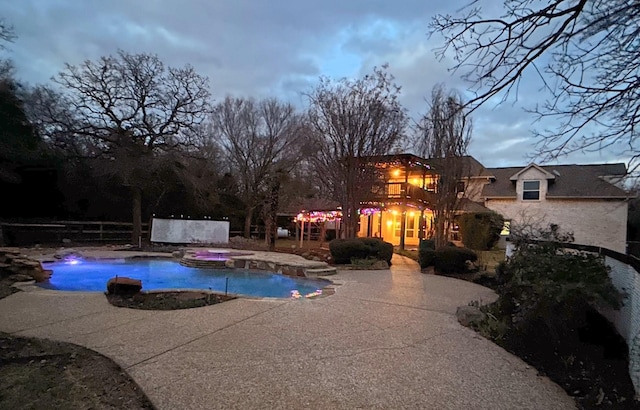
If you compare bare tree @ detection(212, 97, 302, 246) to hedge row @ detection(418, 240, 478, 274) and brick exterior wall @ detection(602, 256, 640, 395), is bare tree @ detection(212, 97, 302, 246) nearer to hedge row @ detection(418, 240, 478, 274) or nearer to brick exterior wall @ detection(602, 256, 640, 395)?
hedge row @ detection(418, 240, 478, 274)

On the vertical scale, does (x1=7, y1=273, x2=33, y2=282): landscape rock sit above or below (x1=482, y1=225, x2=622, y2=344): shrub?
below

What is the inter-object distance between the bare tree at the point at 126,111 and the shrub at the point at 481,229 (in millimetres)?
15218

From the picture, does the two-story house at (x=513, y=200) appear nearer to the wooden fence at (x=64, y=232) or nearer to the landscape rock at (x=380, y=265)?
the landscape rock at (x=380, y=265)

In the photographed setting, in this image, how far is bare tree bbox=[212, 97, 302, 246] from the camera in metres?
23.9

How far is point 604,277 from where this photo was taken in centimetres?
459

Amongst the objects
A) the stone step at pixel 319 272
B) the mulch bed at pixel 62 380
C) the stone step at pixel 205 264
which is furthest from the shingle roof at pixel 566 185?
the mulch bed at pixel 62 380

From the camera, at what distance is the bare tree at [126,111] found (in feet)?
54.9

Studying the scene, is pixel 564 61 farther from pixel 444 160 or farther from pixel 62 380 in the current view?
pixel 444 160

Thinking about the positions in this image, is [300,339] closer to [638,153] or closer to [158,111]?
[638,153]

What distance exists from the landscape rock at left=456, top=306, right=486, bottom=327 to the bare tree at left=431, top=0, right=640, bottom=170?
3558 mm

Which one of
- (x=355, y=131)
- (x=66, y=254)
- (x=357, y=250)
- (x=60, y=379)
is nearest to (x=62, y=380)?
(x=60, y=379)

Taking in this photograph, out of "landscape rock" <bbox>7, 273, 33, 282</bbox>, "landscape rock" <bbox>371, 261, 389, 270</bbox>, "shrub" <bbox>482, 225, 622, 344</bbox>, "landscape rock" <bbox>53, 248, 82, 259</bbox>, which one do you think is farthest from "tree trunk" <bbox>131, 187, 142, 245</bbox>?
"shrub" <bbox>482, 225, 622, 344</bbox>

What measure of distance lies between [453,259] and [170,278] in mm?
8805

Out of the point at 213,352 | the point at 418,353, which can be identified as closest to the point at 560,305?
the point at 418,353
